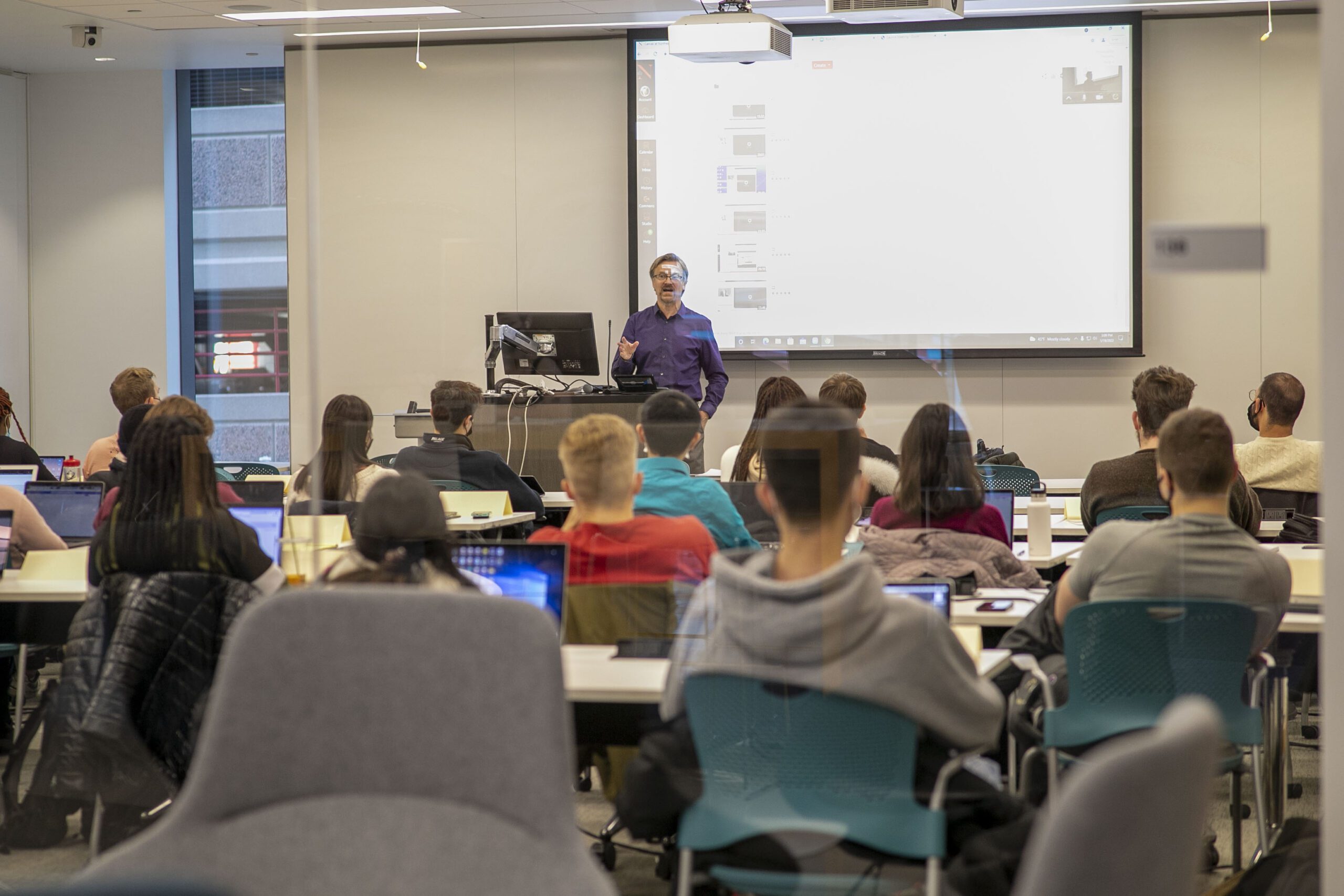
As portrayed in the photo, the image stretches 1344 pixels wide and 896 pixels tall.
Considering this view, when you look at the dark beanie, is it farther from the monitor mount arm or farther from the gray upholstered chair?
the gray upholstered chair

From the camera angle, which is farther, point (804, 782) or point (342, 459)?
point (342, 459)

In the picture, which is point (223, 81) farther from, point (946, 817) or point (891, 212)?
point (946, 817)

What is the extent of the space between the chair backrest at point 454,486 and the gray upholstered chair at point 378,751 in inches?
73.8

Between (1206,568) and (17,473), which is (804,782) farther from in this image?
(17,473)

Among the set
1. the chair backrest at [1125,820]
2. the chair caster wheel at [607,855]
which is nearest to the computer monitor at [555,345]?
the chair caster wheel at [607,855]

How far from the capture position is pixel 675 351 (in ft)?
12.3

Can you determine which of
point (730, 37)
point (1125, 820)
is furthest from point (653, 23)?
point (1125, 820)

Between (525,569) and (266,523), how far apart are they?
0.79 m

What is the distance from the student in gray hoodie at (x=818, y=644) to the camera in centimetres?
221

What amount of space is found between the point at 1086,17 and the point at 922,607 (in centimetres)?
221

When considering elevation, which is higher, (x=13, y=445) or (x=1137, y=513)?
(x=13, y=445)

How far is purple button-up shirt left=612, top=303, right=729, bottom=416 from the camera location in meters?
3.48

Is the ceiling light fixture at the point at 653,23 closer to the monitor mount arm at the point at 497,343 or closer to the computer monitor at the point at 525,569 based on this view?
the monitor mount arm at the point at 497,343

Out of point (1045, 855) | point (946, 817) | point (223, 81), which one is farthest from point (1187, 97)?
point (223, 81)
